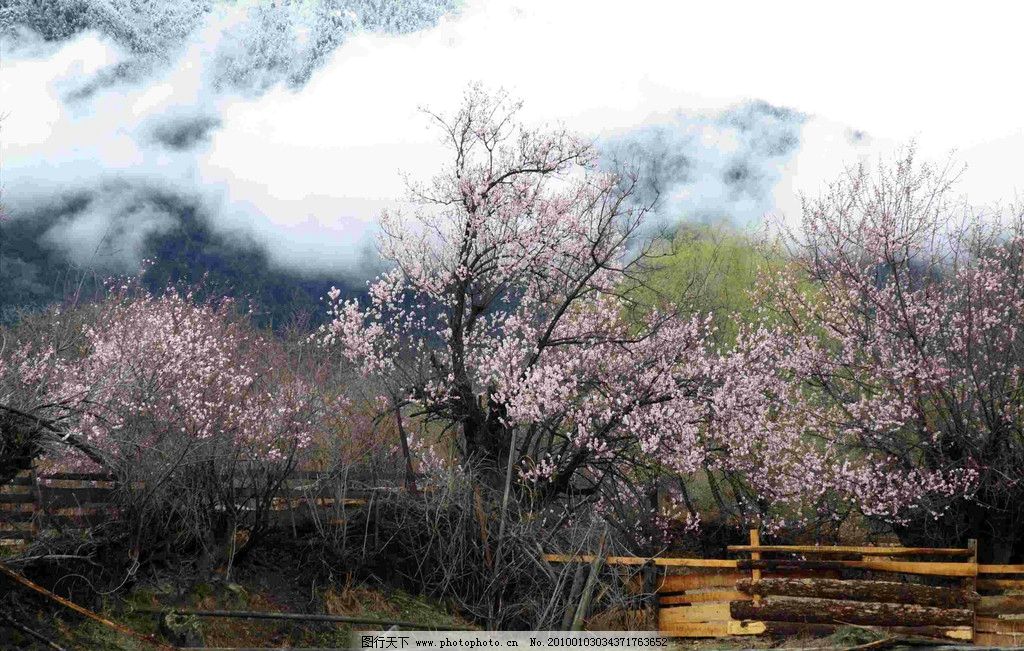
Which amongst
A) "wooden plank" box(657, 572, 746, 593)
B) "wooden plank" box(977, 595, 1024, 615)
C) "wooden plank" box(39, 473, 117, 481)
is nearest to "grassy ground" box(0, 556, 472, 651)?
"wooden plank" box(39, 473, 117, 481)

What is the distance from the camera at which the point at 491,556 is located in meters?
11.6

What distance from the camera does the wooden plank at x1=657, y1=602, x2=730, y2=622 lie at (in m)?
12.1

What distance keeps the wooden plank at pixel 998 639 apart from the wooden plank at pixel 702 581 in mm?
2973

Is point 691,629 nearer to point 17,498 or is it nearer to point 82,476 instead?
point 82,476

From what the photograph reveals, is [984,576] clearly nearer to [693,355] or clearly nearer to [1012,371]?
[1012,371]

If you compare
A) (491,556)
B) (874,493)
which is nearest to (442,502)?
(491,556)

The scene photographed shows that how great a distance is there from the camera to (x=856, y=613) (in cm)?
1166

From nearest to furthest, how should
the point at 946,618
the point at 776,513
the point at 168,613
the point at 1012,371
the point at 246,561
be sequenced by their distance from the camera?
the point at 168,613, the point at 946,618, the point at 246,561, the point at 1012,371, the point at 776,513

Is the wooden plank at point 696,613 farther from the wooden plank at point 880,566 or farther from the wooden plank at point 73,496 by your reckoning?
the wooden plank at point 73,496

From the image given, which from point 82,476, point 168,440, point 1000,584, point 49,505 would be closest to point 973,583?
point 1000,584

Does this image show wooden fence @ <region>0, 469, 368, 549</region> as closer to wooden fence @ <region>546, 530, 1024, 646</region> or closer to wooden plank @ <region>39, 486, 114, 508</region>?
wooden plank @ <region>39, 486, 114, 508</region>

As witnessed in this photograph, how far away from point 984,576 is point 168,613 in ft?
32.7

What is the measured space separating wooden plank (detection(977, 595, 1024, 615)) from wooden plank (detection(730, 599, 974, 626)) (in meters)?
1.16

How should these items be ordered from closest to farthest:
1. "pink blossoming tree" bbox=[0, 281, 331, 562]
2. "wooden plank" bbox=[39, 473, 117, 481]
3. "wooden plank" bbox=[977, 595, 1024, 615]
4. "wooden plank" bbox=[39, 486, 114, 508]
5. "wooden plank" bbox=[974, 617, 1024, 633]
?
"pink blossoming tree" bbox=[0, 281, 331, 562] → "wooden plank" bbox=[39, 486, 114, 508] → "wooden plank" bbox=[39, 473, 117, 481] → "wooden plank" bbox=[974, 617, 1024, 633] → "wooden plank" bbox=[977, 595, 1024, 615]
